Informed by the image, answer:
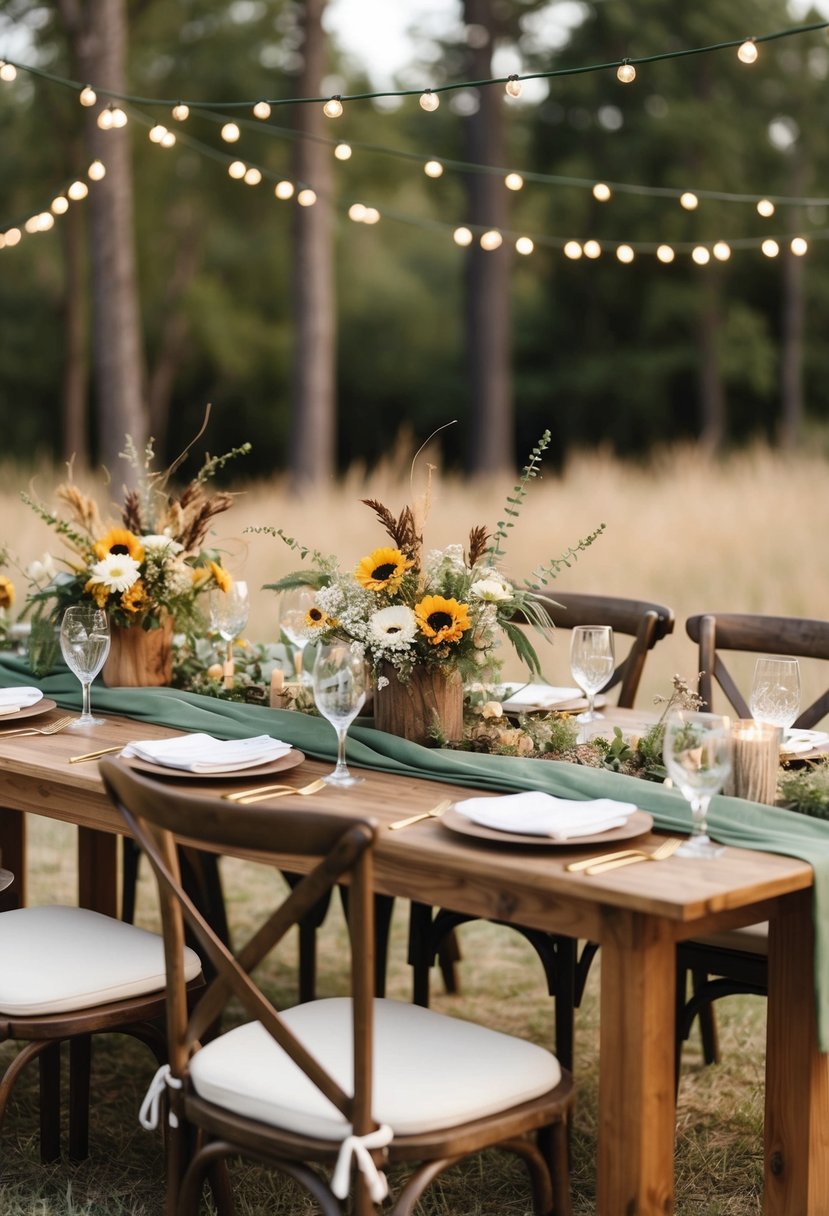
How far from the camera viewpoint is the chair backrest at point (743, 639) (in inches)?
133

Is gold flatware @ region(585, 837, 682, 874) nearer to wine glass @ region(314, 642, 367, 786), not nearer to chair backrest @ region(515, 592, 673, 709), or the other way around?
wine glass @ region(314, 642, 367, 786)

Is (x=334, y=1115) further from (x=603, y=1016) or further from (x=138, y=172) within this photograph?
(x=138, y=172)

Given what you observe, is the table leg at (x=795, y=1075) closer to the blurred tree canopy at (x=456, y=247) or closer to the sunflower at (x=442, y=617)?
the sunflower at (x=442, y=617)

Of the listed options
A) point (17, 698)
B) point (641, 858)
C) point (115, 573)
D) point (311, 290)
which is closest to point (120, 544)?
point (115, 573)

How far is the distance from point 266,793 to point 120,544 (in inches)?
36.4

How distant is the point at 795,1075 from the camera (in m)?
2.22

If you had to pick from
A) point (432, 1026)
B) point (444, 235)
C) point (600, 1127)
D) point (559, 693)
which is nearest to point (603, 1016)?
point (600, 1127)

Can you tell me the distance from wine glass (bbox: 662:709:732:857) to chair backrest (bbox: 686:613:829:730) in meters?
1.24

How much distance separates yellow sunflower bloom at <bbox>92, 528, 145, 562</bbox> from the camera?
3.11 metres

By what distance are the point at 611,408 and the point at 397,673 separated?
1717cm

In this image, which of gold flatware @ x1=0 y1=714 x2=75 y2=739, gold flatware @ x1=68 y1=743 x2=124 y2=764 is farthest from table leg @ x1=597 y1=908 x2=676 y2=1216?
gold flatware @ x1=0 y1=714 x2=75 y2=739

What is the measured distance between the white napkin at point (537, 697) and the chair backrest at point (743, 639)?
0.34m

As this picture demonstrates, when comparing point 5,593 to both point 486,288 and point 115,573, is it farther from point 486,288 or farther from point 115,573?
point 486,288

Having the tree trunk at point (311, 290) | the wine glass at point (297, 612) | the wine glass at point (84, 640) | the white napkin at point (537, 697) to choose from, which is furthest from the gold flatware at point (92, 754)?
the tree trunk at point (311, 290)
